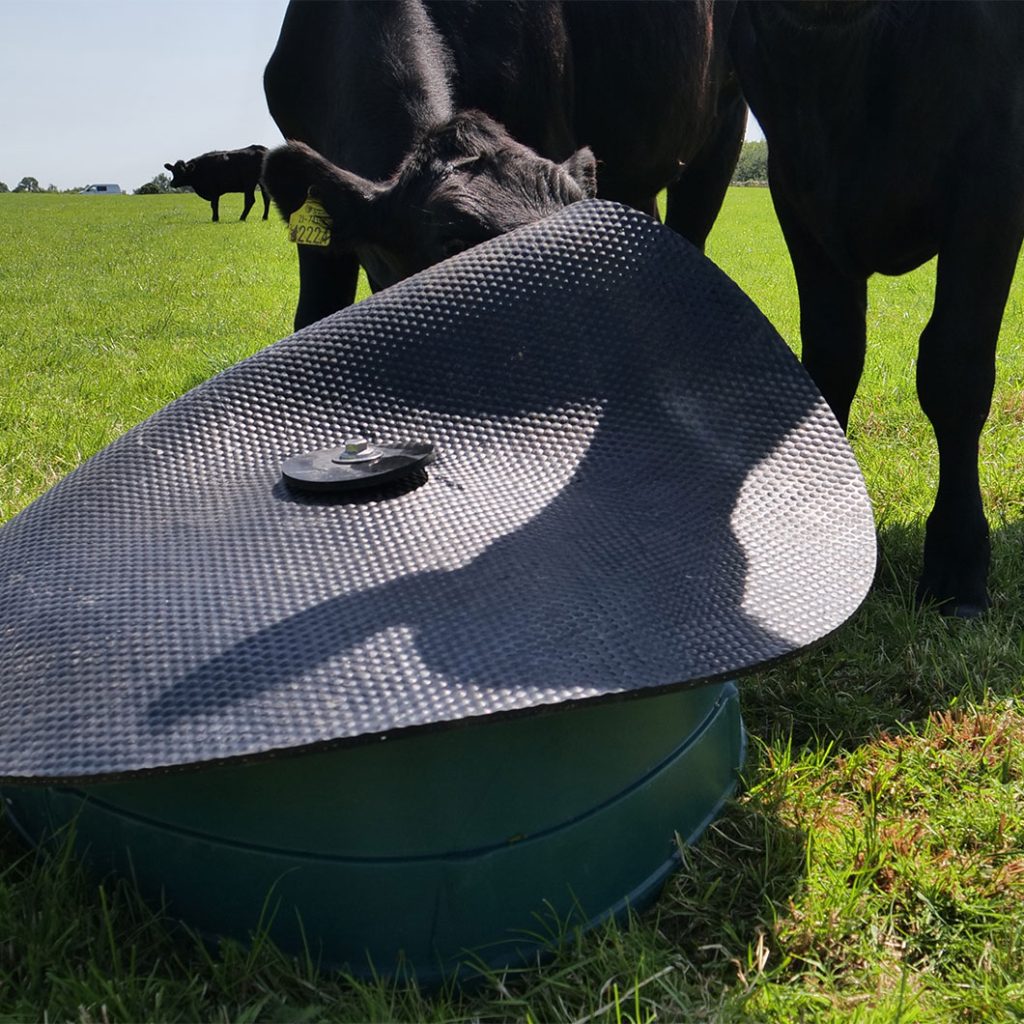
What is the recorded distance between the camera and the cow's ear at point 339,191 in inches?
128

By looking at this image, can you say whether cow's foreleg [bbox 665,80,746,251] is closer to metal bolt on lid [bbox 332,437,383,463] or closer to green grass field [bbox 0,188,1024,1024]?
green grass field [bbox 0,188,1024,1024]

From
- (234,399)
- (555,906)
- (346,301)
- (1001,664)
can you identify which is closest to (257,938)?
(555,906)

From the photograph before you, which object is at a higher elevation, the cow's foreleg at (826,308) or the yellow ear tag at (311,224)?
the yellow ear tag at (311,224)

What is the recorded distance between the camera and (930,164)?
8.21 ft

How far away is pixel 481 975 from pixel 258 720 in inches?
19.0

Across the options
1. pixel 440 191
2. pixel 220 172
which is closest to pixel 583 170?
pixel 440 191

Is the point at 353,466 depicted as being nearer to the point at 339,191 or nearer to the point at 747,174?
Result: the point at 339,191

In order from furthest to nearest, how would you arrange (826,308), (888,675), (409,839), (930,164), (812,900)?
(826,308), (930,164), (888,675), (812,900), (409,839)

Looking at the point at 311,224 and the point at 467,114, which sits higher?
the point at 467,114

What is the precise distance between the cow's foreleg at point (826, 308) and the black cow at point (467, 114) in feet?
2.04

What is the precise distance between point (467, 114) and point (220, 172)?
20606mm

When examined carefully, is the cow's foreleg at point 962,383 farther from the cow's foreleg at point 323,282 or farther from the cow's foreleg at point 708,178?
the cow's foreleg at point 708,178

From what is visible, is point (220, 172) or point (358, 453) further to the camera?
point (220, 172)

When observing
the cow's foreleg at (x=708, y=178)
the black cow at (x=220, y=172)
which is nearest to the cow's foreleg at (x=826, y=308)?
the cow's foreleg at (x=708, y=178)
